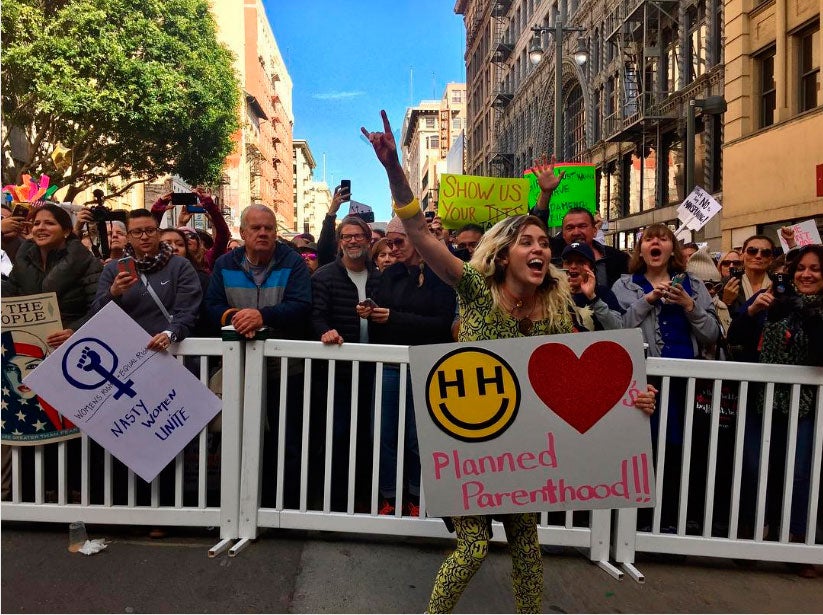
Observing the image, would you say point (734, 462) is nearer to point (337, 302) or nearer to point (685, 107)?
point (337, 302)

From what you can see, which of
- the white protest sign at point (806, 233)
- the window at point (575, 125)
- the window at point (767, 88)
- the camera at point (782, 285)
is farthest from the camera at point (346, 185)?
the window at point (575, 125)

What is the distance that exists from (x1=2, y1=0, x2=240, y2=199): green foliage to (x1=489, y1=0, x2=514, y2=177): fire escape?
23.9 m

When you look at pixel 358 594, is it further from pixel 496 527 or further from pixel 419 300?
pixel 419 300

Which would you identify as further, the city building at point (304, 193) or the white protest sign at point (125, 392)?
the city building at point (304, 193)

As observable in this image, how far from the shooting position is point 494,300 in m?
2.83

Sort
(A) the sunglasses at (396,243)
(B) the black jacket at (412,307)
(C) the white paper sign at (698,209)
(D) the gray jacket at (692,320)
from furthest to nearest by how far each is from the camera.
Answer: (C) the white paper sign at (698,209), (A) the sunglasses at (396,243), (B) the black jacket at (412,307), (D) the gray jacket at (692,320)

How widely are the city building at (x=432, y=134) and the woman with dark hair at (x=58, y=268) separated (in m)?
85.6

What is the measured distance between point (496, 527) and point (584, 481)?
3.90ft

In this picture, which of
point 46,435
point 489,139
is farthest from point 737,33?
point 489,139

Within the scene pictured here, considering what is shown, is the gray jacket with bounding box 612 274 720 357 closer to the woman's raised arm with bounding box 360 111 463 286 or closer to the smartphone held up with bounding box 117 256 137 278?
the woman's raised arm with bounding box 360 111 463 286

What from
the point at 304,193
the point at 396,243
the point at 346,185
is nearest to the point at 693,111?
the point at 346,185

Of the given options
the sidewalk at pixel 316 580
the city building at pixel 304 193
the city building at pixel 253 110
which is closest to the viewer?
the sidewalk at pixel 316 580

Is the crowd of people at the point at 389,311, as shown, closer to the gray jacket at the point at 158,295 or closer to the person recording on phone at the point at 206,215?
the gray jacket at the point at 158,295

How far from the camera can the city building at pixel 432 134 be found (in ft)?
342
